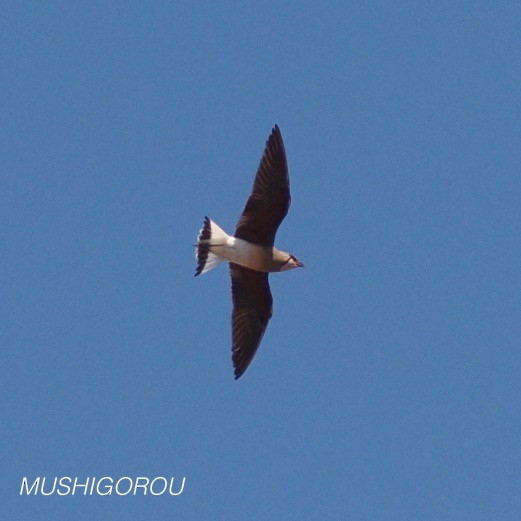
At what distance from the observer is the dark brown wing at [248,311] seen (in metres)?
18.2

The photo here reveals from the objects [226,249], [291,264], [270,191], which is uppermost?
[270,191]

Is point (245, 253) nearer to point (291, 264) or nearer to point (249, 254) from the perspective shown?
point (249, 254)

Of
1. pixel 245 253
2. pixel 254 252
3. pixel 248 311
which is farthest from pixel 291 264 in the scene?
pixel 248 311

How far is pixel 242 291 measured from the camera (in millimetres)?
18359

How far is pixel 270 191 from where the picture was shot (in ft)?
56.8

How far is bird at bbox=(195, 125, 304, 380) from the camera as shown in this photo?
1728cm

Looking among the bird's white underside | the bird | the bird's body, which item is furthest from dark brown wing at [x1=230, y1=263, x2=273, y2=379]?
the bird's white underside

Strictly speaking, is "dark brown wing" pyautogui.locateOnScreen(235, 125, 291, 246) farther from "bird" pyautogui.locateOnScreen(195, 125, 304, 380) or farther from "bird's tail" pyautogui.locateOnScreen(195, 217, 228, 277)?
"bird's tail" pyautogui.locateOnScreen(195, 217, 228, 277)

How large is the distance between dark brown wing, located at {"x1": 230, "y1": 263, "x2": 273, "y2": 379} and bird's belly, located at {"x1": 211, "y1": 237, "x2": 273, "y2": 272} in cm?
38

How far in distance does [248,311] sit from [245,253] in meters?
1.03

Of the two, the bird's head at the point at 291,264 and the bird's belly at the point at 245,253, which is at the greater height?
the bird's head at the point at 291,264

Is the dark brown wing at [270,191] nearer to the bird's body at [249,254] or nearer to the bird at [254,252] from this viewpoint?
the bird at [254,252]

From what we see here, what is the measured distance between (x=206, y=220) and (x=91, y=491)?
3660 mm

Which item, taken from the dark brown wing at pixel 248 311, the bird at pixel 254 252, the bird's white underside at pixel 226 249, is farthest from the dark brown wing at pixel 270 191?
the dark brown wing at pixel 248 311
